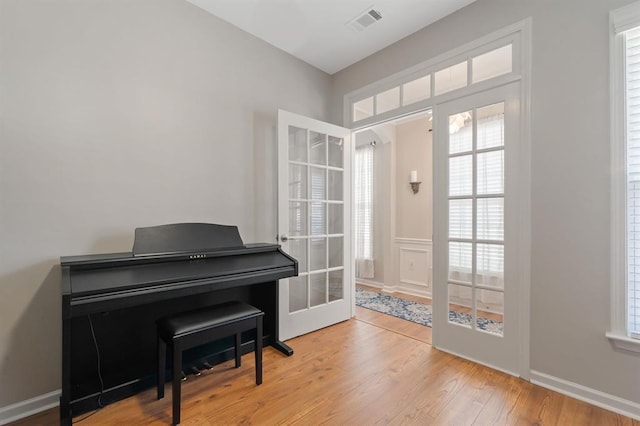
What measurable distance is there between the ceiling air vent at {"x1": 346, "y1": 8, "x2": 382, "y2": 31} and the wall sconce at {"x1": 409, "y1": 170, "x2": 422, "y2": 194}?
2.18 meters

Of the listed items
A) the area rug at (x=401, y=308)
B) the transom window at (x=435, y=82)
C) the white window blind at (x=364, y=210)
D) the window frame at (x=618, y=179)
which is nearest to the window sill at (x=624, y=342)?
the window frame at (x=618, y=179)

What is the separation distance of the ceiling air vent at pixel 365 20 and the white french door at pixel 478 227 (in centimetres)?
95

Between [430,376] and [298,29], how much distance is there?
3.04 meters

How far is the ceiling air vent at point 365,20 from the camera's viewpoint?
→ 2.33 meters

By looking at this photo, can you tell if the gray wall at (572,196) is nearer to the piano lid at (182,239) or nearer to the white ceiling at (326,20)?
the white ceiling at (326,20)

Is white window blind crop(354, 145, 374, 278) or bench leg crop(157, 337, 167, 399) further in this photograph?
white window blind crop(354, 145, 374, 278)

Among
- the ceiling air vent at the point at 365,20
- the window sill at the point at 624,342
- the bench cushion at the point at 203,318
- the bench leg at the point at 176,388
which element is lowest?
the bench leg at the point at 176,388

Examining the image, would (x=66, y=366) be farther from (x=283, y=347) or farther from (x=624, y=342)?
(x=624, y=342)

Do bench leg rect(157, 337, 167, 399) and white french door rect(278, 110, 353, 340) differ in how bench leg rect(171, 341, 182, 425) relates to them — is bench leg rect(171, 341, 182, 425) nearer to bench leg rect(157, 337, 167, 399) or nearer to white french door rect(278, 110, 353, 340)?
bench leg rect(157, 337, 167, 399)

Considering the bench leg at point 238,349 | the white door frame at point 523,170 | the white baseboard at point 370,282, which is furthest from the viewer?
the white baseboard at point 370,282

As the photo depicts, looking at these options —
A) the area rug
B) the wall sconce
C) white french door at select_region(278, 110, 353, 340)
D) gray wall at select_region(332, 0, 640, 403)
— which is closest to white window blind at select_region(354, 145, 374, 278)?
the area rug

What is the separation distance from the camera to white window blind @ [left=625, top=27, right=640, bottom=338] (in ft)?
5.24

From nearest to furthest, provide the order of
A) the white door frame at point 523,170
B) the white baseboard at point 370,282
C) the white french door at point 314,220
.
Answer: the white door frame at point 523,170, the white french door at point 314,220, the white baseboard at point 370,282

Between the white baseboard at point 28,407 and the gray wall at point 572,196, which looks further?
the gray wall at point 572,196
